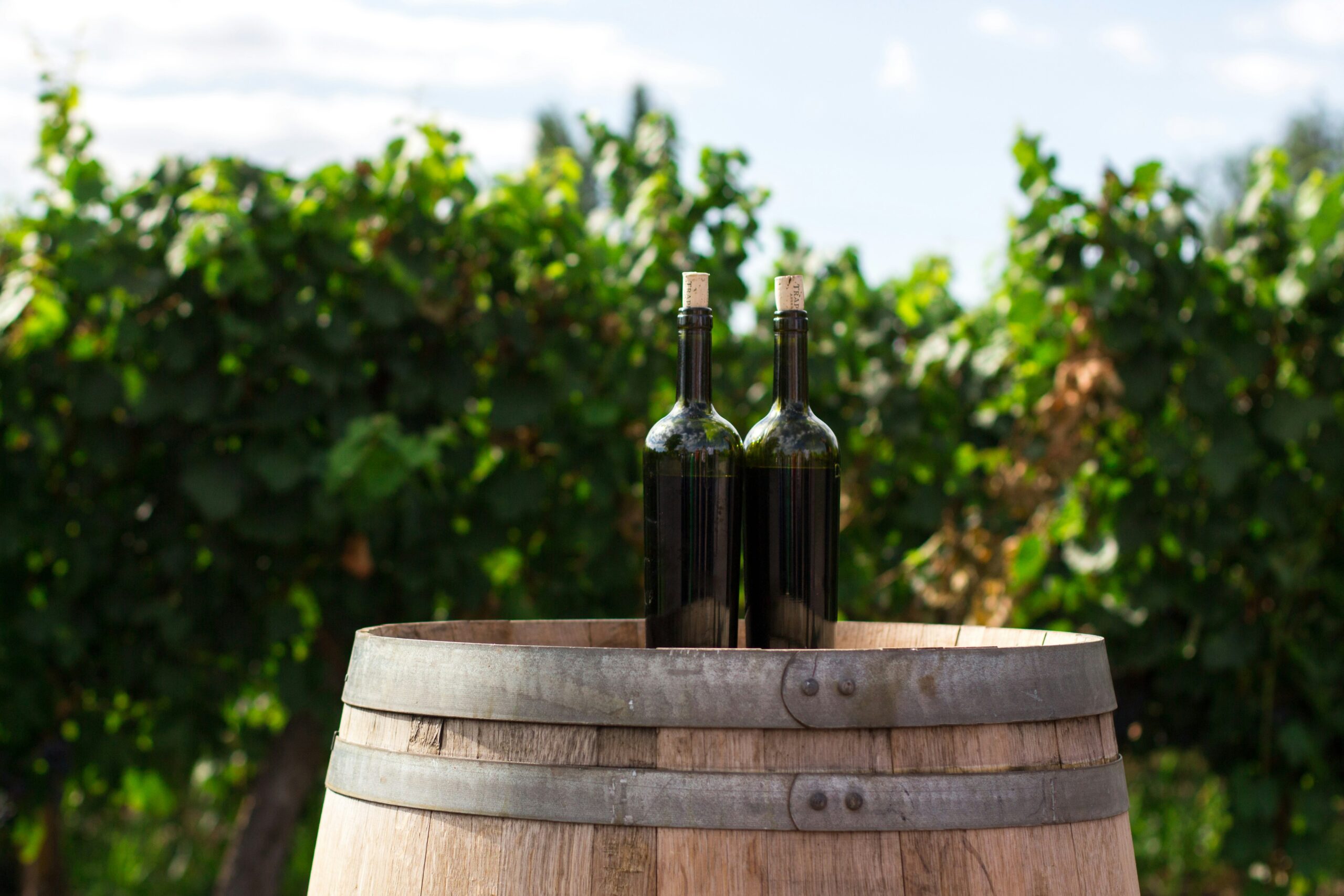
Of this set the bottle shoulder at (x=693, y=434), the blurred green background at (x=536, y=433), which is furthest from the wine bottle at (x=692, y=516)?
the blurred green background at (x=536, y=433)

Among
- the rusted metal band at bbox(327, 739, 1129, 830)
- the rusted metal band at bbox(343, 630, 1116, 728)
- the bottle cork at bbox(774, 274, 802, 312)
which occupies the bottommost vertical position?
the rusted metal band at bbox(327, 739, 1129, 830)

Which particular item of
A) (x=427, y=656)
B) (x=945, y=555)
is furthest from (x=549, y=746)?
(x=945, y=555)

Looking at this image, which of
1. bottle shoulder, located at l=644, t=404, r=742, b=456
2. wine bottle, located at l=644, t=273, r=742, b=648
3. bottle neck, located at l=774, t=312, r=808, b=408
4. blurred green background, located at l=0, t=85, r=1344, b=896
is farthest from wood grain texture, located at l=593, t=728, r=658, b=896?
blurred green background, located at l=0, t=85, r=1344, b=896

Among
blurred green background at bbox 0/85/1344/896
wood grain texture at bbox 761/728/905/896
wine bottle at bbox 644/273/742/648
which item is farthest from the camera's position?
blurred green background at bbox 0/85/1344/896

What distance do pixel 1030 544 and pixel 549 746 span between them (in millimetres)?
2103

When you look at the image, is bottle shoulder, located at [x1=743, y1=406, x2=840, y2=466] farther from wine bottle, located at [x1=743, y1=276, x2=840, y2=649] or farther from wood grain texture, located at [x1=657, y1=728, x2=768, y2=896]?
wood grain texture, located at [x1=657, y1=728, x2=768, y2=896]

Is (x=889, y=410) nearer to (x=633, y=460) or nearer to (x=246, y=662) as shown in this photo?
(x=633, y=460)

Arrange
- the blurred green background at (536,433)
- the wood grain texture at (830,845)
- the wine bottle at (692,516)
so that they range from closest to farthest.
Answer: the wood grain texture at (830,845), the wine bottle at (692,516), the blurred green background at (536,433)

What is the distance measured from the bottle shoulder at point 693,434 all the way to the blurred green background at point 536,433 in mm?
1414

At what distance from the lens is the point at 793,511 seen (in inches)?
62.6

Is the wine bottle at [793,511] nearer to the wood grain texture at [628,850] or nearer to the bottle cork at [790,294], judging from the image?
the bottle cork at [790,294]

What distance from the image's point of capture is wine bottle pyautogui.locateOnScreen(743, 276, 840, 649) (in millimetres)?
1586

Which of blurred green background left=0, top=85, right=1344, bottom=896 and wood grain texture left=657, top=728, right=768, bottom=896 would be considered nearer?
wood grain texture left=657, top=728, right=768, bottom=896

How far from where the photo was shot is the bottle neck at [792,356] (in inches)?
63.2
